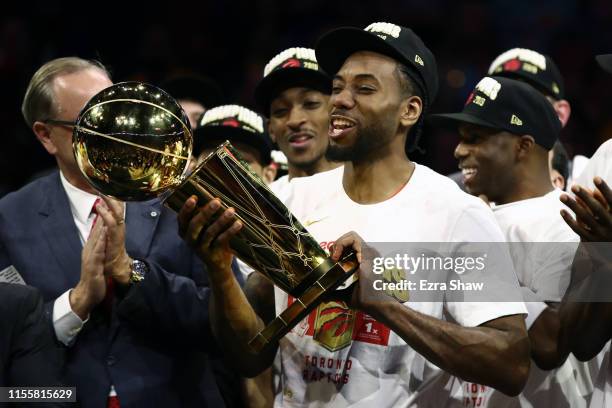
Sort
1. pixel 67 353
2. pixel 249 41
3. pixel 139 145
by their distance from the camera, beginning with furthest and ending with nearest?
pixel 249 41
pixel 67 353
pixel 139 145

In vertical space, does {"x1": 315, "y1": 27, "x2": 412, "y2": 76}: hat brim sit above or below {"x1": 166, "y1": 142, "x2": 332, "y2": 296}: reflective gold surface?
above

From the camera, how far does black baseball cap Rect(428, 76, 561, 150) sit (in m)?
3.59

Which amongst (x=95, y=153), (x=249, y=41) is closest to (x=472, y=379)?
(x=95, y=153)

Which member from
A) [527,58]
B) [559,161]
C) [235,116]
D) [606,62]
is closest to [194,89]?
[235,116]

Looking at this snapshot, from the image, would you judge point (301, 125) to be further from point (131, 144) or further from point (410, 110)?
point (131, 144)

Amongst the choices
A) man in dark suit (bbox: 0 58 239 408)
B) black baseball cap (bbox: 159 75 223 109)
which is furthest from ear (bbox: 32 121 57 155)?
black baseball cap (bbox: 159 75 223 109)

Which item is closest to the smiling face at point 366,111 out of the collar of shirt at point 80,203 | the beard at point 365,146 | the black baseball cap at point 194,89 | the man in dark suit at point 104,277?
the beard at point 365,146

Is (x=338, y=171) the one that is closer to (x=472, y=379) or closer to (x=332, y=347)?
(x=332, y=347)

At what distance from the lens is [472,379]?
2734mm

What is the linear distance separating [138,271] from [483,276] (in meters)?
1.11

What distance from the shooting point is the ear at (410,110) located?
3.10m

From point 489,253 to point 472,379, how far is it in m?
0.38

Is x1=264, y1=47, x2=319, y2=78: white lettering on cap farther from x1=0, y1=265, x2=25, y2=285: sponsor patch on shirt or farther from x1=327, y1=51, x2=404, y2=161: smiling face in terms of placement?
x1=0, y1=265, x2=25, y2=285: sponsor patch on shirt

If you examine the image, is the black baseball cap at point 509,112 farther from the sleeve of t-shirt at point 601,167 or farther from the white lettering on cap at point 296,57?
the white lettering on cap at point 296,57
